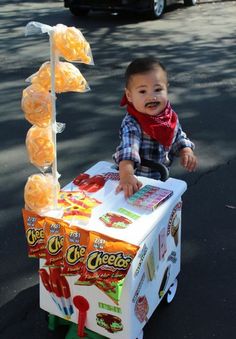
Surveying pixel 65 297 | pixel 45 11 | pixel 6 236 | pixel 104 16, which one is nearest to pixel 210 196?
pixel 6 236

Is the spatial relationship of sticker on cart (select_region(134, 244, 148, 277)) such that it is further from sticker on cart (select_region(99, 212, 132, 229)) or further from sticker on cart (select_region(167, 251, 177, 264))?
sticker on cart (select_region(167, 251, 177, 264))

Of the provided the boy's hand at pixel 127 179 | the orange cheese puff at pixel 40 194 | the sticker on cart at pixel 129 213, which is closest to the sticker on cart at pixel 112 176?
the boy's hand at pixel 127 179

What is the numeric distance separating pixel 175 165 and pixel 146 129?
1.73 meters

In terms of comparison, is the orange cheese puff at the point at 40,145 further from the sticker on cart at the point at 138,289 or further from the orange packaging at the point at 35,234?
the sticker on cart at the point at 138,289

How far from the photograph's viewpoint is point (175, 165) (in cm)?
408

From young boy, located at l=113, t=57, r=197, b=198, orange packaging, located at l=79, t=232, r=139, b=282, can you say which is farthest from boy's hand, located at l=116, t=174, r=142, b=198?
orange packaging, located at l=79, t=232, r=139, b=282

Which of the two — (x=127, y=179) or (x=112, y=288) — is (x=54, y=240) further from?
(x=127, y=179)

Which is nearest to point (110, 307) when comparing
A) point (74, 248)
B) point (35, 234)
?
point (74, 248)

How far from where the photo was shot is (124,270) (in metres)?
1.91

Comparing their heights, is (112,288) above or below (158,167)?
below

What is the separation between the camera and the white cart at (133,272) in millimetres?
2053

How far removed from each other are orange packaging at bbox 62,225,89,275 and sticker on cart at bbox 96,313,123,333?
0.28 meters

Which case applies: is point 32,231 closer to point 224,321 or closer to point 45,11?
point 224,321

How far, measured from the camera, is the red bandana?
93.7 inches
